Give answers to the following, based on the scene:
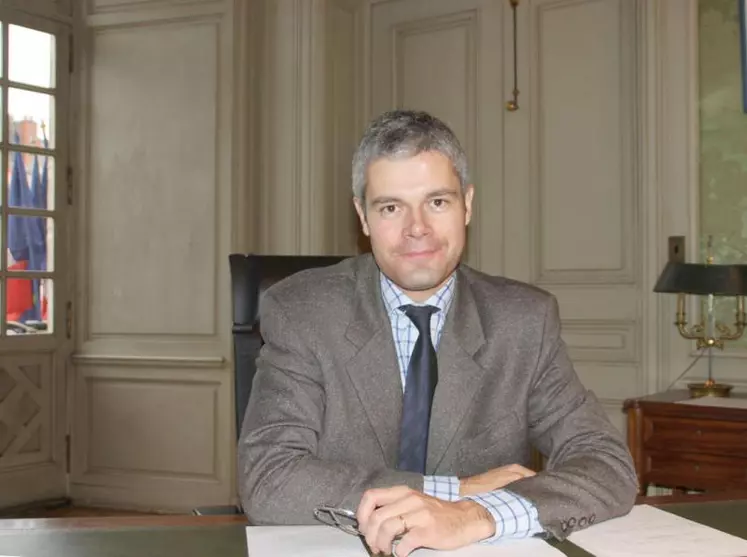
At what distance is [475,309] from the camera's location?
1837 mm

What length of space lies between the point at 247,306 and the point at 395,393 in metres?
0.51

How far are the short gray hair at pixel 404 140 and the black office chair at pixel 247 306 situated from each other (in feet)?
1.48

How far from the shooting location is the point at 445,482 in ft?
5.07

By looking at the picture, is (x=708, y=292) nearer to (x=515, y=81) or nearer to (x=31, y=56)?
(x=515, y=81)

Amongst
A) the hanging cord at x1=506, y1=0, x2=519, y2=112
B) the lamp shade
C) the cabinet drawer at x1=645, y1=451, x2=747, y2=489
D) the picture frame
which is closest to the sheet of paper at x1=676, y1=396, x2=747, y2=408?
the cabinet drawer at x1=645, y1=451, x2=747, y2=489

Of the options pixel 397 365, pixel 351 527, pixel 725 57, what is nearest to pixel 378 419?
pixel 397 365

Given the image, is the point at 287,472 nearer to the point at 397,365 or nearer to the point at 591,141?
the point at 397,365

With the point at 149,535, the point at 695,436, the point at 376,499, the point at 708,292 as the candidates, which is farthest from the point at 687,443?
the point at 149,535

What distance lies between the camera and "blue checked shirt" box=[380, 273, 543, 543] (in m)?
1.34

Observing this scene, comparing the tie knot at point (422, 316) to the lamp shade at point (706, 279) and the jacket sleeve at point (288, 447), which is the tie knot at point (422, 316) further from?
the lamp shade at point (706, 279)

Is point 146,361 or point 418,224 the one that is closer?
point 418,224

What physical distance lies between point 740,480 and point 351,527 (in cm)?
232

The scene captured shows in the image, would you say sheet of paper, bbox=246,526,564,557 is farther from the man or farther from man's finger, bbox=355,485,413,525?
the man

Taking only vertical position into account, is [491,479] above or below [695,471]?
above
